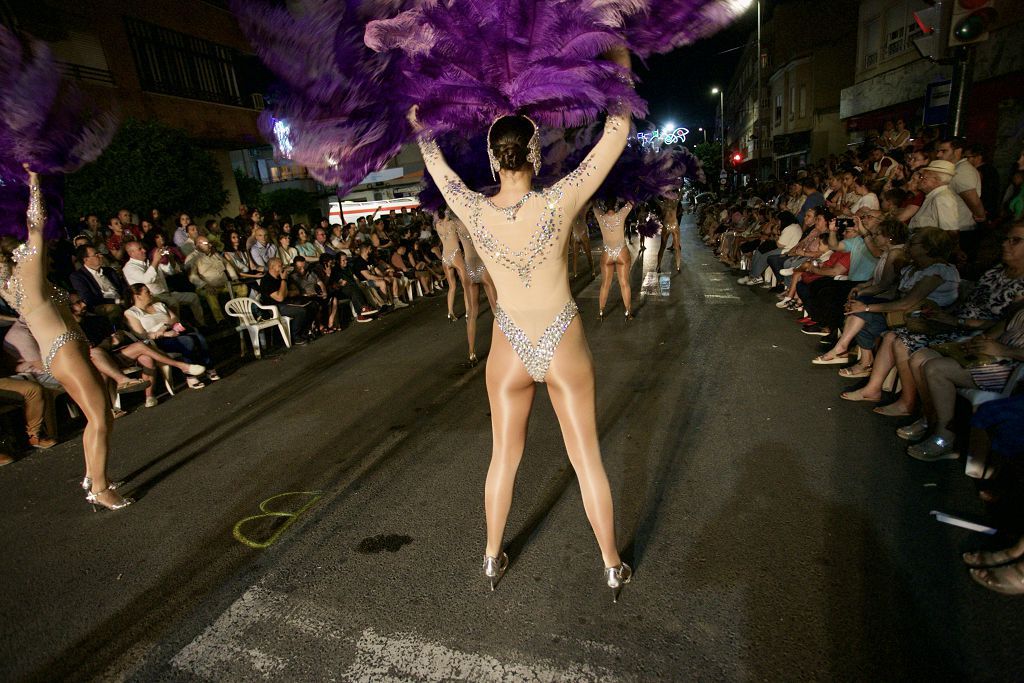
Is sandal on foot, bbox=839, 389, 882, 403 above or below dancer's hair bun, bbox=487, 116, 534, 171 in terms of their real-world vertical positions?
below

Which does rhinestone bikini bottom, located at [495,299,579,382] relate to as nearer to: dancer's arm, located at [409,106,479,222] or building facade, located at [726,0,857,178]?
dancer's arm, located at [409,106,479,222]

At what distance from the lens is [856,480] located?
10.9 ft

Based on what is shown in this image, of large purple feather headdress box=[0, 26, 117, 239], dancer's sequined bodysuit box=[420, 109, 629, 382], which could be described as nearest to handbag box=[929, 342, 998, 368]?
dancer's sequined bodysuit box=[420, 109, 629, 382]

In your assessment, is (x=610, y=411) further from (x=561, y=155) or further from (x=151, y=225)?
(x=151, y=225)

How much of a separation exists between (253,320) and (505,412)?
6.89 metres

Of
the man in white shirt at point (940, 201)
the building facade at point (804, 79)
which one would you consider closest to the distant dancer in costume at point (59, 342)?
the man in white shirt at point (940, 201)

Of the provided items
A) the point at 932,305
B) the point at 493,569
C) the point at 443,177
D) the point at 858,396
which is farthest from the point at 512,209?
the point at 932,305

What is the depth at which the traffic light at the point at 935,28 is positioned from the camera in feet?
19.8

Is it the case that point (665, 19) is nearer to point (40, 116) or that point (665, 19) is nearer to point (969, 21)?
point (40, 116)

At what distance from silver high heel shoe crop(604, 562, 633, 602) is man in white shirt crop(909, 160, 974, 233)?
5.49 metres

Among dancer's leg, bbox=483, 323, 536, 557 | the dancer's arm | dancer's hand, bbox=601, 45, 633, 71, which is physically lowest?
dancer's leg, bbox=483, 323, 536, 557

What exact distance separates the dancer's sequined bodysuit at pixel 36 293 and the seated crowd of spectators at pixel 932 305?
5.53 meters

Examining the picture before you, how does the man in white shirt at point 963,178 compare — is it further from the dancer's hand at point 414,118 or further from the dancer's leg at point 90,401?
the dancer's leg at point 90,401

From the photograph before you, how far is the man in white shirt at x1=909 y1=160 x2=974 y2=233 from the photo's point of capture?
572 cm
